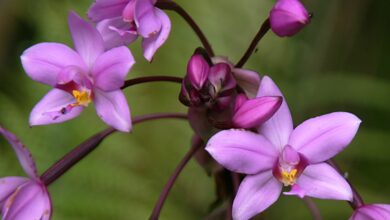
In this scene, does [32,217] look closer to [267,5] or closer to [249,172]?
[249,172]

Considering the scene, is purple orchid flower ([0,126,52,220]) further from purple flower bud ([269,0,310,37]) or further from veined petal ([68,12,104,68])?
purple flower bud ([269,0,310,37])

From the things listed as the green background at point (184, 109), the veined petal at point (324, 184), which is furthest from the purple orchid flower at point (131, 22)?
the green background at point (184, 109)

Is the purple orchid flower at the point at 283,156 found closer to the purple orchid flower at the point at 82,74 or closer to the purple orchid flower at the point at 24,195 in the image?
the purple orchid flower at the point at 82,74

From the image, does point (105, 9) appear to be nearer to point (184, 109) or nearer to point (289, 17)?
point (289, 17)

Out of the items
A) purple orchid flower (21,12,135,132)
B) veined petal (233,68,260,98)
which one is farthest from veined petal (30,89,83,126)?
veined petal (233,68,260,98)

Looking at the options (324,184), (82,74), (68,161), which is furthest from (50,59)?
(324,184)
